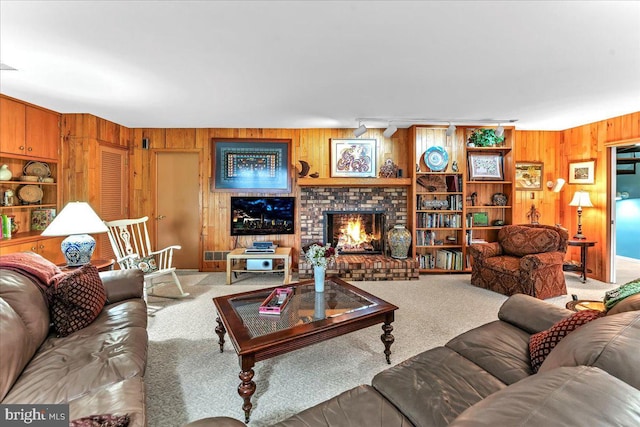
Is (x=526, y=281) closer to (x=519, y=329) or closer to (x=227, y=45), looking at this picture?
(x=519, y=329)

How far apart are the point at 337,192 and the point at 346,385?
3318 millimetres

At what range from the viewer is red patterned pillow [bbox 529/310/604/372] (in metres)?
1.37

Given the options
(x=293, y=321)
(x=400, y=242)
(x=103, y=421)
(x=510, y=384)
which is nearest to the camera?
(x=103, y=421)

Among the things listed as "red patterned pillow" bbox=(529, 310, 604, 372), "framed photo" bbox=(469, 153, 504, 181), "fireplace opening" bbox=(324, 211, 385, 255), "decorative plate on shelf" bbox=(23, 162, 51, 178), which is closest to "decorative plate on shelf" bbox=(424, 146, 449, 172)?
"framed photo" bbox=(469, 153, 504, 181)

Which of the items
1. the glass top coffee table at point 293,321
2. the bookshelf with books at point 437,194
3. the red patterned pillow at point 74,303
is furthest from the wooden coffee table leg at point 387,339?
the bookshelf with books at point 437,194

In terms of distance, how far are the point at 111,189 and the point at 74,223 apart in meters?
1.95

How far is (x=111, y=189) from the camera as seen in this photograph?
172 inches

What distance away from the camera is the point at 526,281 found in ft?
11.4

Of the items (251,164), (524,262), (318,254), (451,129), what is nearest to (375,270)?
(524,262)

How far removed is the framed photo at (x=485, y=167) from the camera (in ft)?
15.9

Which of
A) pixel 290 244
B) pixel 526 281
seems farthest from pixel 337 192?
pixel 526 281

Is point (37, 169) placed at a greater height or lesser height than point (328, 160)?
lesser

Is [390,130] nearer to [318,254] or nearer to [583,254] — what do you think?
[318,254]

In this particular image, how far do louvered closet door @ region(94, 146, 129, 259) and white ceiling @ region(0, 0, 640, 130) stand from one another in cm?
75
